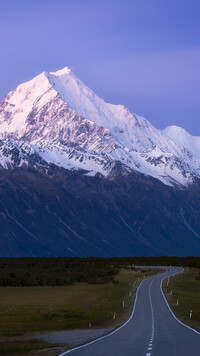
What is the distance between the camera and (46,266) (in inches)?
5625

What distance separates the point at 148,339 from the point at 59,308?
28.7m

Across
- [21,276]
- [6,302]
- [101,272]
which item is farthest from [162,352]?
[101,272]

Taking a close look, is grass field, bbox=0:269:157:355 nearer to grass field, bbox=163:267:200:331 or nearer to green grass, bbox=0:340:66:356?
green grass, bbox=0:340:66:356

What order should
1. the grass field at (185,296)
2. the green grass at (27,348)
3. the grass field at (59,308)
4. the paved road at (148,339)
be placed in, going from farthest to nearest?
the grass field at (185,296), the grass field at (59,308), the green grass at (27,348), the paved road at (148,339)

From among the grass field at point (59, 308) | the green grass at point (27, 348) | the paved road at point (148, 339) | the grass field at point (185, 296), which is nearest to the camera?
the paved road at point (148, 339)

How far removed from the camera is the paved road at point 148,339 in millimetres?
34438

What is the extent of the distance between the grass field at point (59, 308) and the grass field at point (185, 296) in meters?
4.61

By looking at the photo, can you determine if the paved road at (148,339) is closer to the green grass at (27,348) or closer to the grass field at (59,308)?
the green grass at (27,348)

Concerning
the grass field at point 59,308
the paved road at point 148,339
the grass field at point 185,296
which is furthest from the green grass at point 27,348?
Answer: the grass field at point 185,296

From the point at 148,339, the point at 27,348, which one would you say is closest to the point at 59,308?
the point at 148,339

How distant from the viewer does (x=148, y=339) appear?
41125mm

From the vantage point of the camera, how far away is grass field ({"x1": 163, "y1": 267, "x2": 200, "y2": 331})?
197 ft

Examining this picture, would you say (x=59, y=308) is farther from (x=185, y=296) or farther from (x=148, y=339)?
(x=148, y=339)

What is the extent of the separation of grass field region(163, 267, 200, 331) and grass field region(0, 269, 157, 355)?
4.61 m
